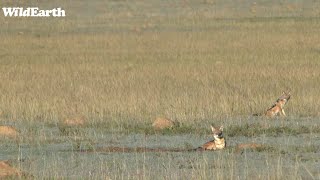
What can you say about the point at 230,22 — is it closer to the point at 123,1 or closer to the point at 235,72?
the point at 123,1

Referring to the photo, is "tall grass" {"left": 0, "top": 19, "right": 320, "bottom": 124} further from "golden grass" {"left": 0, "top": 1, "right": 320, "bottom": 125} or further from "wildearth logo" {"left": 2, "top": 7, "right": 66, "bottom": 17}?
"wildearth logo" {"left": 2, "top": 7, "right": 66, "bottom": 17}

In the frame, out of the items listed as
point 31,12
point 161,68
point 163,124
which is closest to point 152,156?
point 163,124

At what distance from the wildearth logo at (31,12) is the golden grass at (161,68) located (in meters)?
2.95

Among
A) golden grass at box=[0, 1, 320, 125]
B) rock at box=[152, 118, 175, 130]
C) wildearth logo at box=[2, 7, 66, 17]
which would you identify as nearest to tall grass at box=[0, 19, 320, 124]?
golden grass at box=[0, 1, 320, 125]

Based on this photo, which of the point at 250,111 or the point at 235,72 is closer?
the point at 250,111

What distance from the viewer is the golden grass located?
20859mm

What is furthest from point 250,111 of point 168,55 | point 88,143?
point 168,55

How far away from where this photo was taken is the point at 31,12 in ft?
177

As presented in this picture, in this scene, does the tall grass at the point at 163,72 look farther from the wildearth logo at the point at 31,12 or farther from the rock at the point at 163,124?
the wildearth logo at the point at 31,12

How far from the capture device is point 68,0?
5675 centimetres

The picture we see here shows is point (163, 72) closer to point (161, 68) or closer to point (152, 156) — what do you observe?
Result: point (161, 68)

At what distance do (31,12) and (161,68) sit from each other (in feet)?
83.2

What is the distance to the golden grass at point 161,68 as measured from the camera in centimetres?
2086

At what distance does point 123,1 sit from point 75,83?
108 ft
